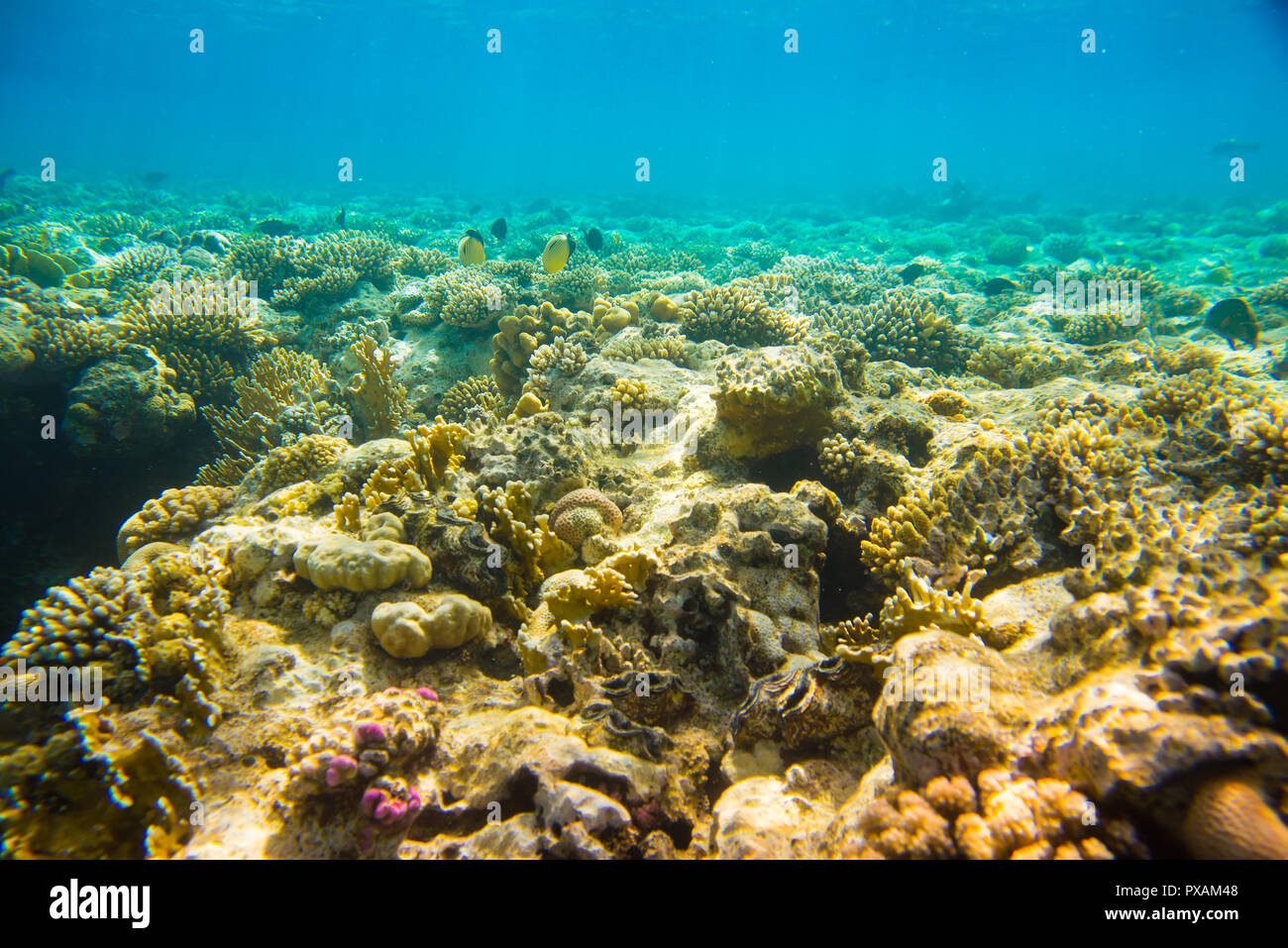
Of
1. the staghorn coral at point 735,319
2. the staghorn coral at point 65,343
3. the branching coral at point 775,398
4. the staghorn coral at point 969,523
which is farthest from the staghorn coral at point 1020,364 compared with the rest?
the staghorn coral at point 65,343

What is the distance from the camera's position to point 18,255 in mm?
10078

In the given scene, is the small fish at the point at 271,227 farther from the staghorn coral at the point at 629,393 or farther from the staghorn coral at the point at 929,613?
the staghorn coral at the point at 929,613

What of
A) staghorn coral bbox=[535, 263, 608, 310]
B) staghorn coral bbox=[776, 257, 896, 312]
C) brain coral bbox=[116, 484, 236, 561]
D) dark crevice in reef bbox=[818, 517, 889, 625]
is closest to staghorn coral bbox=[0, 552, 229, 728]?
brain coral bbox=[116, 484, 236, 561]

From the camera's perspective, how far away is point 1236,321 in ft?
31.1

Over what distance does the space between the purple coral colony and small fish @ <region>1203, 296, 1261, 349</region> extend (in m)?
1.45

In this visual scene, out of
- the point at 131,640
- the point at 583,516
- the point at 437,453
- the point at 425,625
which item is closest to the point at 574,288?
the point at 437,453

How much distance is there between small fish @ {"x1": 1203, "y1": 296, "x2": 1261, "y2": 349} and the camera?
9.39 meters

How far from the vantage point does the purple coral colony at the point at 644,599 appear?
84.2 inches

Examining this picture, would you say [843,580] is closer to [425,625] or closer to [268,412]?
[425,625]

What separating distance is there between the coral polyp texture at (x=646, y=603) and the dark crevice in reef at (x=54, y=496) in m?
0.05

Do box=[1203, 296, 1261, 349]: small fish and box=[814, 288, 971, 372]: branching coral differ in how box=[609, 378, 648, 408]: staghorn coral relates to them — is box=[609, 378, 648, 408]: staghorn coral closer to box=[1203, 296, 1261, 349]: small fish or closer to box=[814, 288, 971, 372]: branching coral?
box=[814, 288, 971, 372]: branching coral

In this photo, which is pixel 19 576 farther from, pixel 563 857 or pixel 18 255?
pixel 563 857
